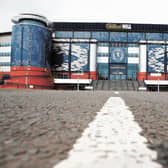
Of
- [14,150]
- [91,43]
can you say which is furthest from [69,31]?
[14,150]

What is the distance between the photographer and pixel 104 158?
957 mm

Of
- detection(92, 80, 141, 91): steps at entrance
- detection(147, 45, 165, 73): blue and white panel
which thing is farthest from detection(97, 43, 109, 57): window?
detection(147, 45, 165, 73): blue and white panel

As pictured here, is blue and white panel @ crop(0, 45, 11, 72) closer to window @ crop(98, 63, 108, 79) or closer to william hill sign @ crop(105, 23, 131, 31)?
window @ crop(98, 63, 108, 79)

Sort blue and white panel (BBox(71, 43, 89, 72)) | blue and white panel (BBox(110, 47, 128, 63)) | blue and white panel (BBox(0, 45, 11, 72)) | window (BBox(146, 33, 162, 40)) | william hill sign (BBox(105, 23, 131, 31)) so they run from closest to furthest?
blue and white panel (BBox(71, 43, 89, 72)) < blue and white panel (BBox(0, 45, 11, 72)) < blue and white panel (BBox(110, 47, 128, 63)) < william hill sign (BBox(105, 23, 131, 31)) < window (BBox(146, 33, 162, 40))

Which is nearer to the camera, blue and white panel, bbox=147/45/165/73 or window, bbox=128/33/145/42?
blue and white panel, bbox=147/45/165/73

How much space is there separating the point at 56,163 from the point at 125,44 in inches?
2212

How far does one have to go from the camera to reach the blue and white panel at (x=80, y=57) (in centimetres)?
5053

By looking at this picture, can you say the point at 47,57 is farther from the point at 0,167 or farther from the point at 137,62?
the point at 0,167

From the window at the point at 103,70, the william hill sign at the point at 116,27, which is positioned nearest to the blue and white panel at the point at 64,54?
the window at the point at 103,70

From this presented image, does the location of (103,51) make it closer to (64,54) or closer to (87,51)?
(87,51)

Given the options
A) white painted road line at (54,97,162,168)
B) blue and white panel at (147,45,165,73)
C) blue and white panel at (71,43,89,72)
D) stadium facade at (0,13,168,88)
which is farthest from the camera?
blue and white panel at (71,43,89,72)

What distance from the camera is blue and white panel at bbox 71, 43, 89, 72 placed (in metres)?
Answer: 50.5

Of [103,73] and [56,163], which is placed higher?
[103,73]

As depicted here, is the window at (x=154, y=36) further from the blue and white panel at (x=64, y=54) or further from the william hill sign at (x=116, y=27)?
the blue and white panel at (x=64, y=54)
